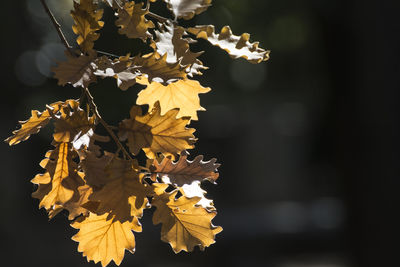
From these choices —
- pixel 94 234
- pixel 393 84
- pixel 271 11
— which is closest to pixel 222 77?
pixel 271 11

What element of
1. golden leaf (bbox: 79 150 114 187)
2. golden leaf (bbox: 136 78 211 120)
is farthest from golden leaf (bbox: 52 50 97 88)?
golden leaf (bbox: 136 78 211 120)

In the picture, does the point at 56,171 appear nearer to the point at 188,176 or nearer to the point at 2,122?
the point at 188,176

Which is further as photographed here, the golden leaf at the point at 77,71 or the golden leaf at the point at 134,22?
the golden leaf at the point at 134,22

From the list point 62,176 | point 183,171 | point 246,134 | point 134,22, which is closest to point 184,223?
point 183,171

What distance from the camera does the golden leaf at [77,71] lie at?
2.23ft

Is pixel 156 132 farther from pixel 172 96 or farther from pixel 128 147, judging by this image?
pixel 172 96

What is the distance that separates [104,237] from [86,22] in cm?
33

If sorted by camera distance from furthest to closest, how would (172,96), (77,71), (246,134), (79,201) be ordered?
1. (246,134)
2. (172,96)
3. (79,201)
4. (77,71)

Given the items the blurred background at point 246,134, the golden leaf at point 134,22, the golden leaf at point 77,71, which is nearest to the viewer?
the golden leaf at point 77,71

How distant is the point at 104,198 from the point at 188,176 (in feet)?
0.46

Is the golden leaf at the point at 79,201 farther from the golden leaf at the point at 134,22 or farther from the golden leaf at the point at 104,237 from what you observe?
the golden leaf at the point at 134,22

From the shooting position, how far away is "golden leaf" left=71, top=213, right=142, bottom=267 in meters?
0.85

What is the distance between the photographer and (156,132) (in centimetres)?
78

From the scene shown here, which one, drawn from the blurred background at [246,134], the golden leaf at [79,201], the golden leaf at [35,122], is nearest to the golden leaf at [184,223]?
the golden leaf at [79,201]
